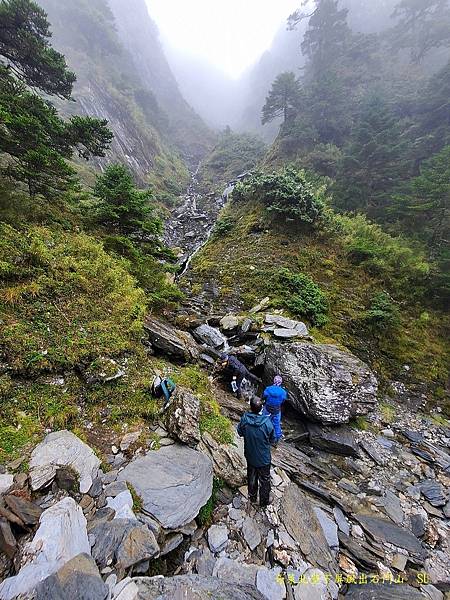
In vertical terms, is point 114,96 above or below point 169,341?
above

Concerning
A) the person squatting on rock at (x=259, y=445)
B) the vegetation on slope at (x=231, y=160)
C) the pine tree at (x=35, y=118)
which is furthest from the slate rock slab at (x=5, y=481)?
the vegetation on slope at (x=231, y=160)

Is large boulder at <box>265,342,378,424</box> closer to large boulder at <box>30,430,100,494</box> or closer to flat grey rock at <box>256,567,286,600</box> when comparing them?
flat grey rock at <box>256,567,286,600</box>

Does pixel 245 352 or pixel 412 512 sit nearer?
pixel 412 512

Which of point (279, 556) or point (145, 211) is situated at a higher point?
point (145, 211)

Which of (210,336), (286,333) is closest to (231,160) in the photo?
(210,336)

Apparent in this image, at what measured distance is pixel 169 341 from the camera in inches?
294

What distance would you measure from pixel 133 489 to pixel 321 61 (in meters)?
46.3

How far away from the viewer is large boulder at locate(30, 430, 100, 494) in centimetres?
362

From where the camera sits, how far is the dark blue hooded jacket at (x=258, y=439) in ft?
13.7

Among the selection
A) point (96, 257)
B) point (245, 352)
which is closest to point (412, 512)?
point (245, 352)

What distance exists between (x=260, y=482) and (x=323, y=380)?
3.64 m

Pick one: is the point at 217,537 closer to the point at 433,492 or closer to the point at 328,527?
the point at 328,527

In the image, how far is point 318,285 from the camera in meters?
11.5

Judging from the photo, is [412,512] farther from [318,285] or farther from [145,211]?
[145,211]
